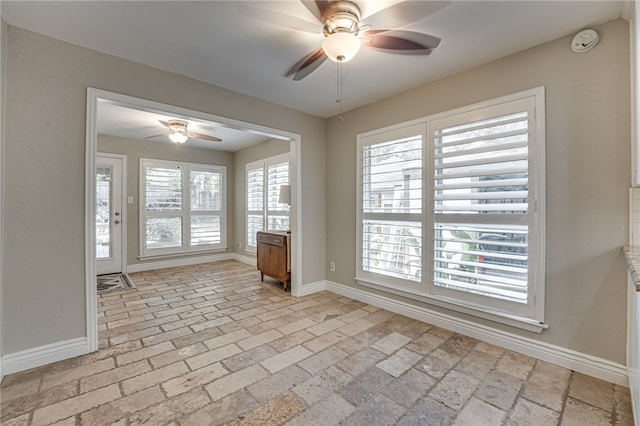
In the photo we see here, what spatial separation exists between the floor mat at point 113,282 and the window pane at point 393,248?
3579mm

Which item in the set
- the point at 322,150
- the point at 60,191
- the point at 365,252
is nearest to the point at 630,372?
the point at 365,252

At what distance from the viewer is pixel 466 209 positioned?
2.49 metres

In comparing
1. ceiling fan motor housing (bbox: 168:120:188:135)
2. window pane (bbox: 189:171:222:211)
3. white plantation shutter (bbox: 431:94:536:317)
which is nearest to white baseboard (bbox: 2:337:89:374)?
ceiling fan motor housing (bbox: 168:120:188:135)

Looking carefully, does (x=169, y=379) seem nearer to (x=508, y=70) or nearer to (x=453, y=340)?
(x=453, y=340)

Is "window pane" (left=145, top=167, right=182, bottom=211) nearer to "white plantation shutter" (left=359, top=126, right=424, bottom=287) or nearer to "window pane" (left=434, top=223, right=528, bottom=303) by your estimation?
"white plantation shutter" (left=359, top=126, right=424, bottom=287)

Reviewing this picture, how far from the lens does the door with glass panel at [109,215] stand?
480 centimetres

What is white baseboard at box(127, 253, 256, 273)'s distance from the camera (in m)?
5.12

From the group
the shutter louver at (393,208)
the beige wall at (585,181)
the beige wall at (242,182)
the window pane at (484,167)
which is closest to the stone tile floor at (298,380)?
the beige wall at (585,181)

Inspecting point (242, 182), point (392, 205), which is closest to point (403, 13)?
point (392, 205)

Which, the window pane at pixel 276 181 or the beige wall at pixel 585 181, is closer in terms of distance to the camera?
the beige wall at pixel 585 181

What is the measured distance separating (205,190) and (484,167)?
528 centimetres

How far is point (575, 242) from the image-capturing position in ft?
6.64

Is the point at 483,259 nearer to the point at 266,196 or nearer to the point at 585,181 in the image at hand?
the point at 585,181

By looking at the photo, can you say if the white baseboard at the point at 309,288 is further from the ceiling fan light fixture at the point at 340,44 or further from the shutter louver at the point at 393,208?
the ceiling fan light fixture at the point at 340,44
